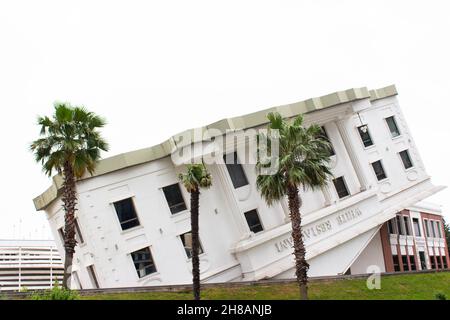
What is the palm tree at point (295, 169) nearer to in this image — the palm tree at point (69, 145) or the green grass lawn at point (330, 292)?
the green grass lawn at point (330, 292)

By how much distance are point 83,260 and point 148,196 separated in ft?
19.8

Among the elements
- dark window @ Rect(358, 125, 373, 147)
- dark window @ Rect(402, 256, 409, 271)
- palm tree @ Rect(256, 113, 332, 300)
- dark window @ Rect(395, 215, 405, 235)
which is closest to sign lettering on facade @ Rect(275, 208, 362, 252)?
dark window @ Rect(358, 125, 373, 147)

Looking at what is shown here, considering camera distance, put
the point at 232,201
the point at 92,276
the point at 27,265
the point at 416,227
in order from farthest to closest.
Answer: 1. the point at 27,265
2. the point at 416,227
3. the point at 232,201
4. the point at 92,276

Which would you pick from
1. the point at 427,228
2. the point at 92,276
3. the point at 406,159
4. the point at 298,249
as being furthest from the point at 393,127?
the point at 92,276

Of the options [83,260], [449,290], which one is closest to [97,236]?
[83,260]

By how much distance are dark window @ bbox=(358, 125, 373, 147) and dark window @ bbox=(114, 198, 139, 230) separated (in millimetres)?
19043

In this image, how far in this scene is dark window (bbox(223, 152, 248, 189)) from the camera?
3516cm

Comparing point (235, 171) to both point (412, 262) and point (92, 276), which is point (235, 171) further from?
point (412, 262)

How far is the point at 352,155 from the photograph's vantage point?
39.4 meters

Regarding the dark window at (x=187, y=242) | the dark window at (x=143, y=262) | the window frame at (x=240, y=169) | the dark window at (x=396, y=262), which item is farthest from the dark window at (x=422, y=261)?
the dark window at (x=143, y=262)

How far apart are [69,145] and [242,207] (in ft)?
41.2

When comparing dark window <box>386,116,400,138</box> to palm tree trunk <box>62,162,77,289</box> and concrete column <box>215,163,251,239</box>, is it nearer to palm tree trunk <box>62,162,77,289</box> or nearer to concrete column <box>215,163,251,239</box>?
concrete column <box>215,163,251,239</box>

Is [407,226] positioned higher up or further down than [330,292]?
further down

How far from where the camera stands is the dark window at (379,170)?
40.8 metres
